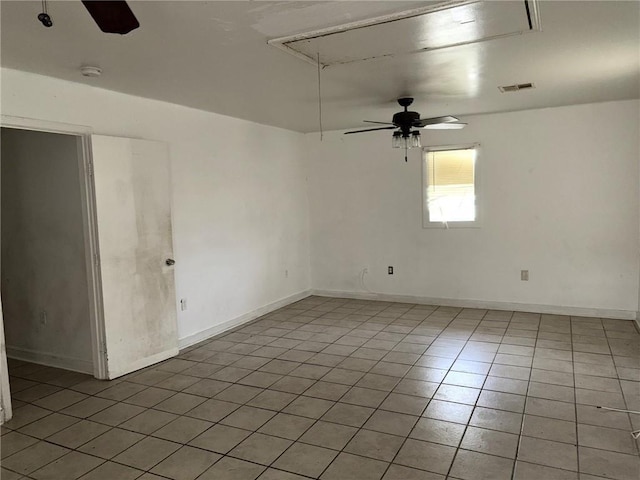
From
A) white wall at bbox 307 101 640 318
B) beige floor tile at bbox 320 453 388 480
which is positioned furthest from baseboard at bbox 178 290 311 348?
beige floor tile at bbox 320 453 388 480

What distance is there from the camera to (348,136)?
633cm

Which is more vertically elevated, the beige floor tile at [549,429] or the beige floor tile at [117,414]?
the beige floor tile at [117,414]

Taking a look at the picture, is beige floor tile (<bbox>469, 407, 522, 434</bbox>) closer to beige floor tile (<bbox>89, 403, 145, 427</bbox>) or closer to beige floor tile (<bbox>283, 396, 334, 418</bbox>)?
beige floor tile (<bbox>283, 396, 334, 418</bbox>)

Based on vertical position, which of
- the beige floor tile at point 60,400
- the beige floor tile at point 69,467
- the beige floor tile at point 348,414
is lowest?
the beige floor tile at point 69,467

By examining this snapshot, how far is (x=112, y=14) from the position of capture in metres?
1.25

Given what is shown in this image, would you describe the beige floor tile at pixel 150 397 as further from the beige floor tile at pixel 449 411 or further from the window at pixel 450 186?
the window at pixel 450 186

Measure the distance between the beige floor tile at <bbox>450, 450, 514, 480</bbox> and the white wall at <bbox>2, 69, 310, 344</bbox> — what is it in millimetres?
2996

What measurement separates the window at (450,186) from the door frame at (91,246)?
396cm

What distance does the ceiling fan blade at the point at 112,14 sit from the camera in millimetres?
1202

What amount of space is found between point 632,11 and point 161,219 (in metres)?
3.74

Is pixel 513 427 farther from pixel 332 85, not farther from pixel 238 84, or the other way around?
pixel 238 84

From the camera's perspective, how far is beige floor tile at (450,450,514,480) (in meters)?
2.28

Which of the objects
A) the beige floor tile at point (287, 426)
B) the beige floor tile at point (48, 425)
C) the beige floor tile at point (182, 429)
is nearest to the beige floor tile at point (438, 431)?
the beige floor tile at point (287, 426)

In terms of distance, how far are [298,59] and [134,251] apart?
2158 mm
